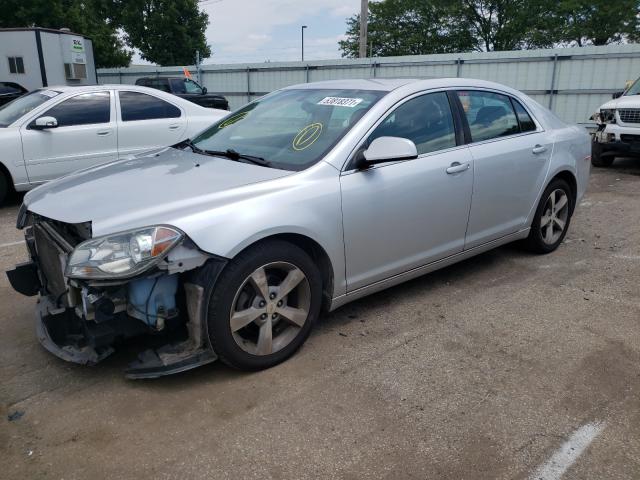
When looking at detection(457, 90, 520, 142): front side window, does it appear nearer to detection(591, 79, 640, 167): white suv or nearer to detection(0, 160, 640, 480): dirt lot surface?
detection(0, 160, 640, 480): dirt lot surface

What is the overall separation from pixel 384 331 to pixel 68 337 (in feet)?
6.21

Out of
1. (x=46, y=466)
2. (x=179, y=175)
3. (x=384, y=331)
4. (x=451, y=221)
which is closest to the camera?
(x=46, y=466)

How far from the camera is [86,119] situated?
738 centimetres

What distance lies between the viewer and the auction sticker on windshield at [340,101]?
3.71 meters

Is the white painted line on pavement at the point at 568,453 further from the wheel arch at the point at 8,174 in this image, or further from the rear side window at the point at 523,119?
the wheel arch at the point at 8,174

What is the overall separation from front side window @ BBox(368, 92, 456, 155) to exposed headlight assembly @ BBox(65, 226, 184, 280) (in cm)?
156

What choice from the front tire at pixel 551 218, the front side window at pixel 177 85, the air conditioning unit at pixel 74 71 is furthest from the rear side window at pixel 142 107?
the air conditioning unit at pixel 74 71

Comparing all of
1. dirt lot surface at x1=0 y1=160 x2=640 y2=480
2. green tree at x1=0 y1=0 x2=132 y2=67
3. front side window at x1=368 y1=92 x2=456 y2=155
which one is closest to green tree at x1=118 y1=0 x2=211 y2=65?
green tree at x1=0 y1=0 x2=132 y2=67

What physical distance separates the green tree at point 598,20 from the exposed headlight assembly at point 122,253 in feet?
127

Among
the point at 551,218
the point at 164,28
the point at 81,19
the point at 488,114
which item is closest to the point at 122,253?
the point at 488,114

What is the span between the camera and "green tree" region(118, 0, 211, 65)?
36688 mm

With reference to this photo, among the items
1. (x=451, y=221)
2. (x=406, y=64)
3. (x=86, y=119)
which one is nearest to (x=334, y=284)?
(x=451, y=221)

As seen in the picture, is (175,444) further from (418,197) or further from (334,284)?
(418,197)

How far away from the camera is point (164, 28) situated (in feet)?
121
